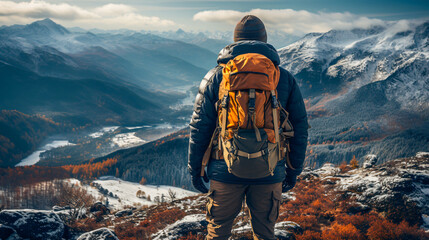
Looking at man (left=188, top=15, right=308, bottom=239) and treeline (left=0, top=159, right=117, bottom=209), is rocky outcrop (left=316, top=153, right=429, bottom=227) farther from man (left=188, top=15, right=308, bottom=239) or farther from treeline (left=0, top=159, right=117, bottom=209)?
treeline (left=0, top=159, right=117, bottom=209)

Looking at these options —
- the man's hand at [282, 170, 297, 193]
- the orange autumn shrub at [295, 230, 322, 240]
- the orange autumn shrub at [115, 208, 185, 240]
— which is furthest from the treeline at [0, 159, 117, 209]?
the man's hand at [282, 170, 297, 193]

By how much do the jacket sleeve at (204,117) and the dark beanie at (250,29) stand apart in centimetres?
124

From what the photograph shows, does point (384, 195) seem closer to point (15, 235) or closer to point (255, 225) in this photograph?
point (255, 225)

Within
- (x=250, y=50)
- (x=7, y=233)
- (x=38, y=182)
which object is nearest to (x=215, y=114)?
(x=250, y=50)

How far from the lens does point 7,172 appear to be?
170 meters

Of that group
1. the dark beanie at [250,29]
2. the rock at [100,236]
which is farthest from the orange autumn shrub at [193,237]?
the dark beanie at [250,29]

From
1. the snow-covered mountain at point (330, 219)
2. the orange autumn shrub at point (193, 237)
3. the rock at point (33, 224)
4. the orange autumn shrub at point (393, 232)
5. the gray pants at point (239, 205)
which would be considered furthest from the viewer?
the rock at point (33, 224)

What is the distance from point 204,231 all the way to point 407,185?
12.5m

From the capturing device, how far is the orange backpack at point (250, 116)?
18.0ft

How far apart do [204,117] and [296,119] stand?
253 cm

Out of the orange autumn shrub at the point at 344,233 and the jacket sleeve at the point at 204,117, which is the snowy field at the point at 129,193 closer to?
the orange autumn shrub at the point at 344,233

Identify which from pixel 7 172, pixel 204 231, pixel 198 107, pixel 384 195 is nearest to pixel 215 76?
pixel 198 107

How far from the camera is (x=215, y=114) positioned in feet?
20.8

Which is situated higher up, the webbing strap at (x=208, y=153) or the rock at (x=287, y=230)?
the webbing strap at (x=208, y=153)
